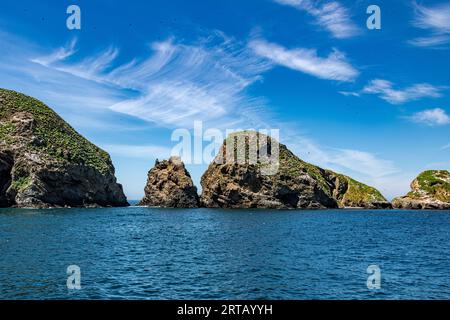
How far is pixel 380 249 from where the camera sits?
6147cm

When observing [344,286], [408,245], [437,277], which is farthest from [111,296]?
[408,245]

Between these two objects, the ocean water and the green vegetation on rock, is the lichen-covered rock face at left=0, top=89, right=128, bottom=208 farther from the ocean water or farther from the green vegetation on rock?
the ocean water

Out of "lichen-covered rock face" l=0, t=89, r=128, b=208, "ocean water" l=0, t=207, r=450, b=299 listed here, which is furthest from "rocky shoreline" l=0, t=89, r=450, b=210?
"ocean water" l=0, t=207, r=450, b=299

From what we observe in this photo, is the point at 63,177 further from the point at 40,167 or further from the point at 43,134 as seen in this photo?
the point at 43,134

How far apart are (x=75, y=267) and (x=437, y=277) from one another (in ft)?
130

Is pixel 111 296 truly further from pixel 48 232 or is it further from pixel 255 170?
pixel 255 170

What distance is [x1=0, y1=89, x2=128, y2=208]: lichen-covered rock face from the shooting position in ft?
522

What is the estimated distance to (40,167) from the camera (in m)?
164

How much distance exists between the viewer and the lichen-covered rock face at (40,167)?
159250mm

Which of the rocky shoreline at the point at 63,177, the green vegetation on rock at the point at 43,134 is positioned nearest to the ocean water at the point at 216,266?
the rocky shoreline at the point at 63,177

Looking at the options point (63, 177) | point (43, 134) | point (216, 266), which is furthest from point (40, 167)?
point (216, 266)

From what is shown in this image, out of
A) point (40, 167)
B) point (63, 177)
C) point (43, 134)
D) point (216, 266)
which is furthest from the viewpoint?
point (43, 134)

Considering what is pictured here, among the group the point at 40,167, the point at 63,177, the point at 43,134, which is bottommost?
the point at 63,177
